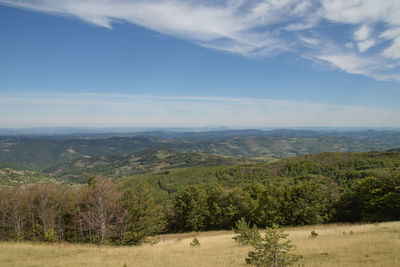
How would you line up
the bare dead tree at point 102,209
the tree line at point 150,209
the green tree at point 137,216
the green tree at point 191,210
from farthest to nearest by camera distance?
the green tree at point 191,210 < the green tree at point 137,216 < the tree line at point 150,209 < the bare dead tree at point 102,209

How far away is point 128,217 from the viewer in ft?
93.5

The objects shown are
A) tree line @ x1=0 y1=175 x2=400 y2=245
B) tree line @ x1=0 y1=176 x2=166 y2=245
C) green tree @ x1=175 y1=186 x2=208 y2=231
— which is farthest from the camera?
green tree @ x1=175 y1=186 x2=208 y2=231

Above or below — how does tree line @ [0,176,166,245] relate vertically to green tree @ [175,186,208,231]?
above

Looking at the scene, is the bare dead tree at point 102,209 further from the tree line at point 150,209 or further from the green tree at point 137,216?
the green tree at point 137,216

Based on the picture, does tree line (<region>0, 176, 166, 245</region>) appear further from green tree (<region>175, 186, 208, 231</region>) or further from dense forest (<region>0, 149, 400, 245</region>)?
green tree (<region>175, 186, 208, 231</region>)

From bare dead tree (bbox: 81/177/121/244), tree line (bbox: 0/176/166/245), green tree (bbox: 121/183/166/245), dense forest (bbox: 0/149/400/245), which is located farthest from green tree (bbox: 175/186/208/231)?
bare dead tree (bbox: 81/177/121/244)

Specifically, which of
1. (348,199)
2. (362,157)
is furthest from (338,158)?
(348,199)

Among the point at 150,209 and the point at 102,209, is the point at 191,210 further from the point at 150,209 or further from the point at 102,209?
the point at 102,209

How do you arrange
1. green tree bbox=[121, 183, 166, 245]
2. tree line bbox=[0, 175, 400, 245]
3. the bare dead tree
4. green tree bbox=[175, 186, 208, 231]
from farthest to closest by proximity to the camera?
green tree bbox=[175, 186, 208, 231]
green tree bbox=[121, 183, 166, 245]
tree line bbox=[0, 175, 400, 245]
the bare dead tree

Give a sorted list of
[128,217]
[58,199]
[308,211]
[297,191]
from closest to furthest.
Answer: [128,217] → [58,199] → [308,211] → [297,191]

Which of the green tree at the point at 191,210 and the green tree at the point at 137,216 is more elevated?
the green tree at the point at 137,216

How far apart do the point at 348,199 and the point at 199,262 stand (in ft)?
152

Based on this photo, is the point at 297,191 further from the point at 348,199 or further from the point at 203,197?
the point at 203,197

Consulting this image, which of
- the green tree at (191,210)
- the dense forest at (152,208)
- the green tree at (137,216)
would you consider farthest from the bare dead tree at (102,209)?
the green tree at (191,210)
